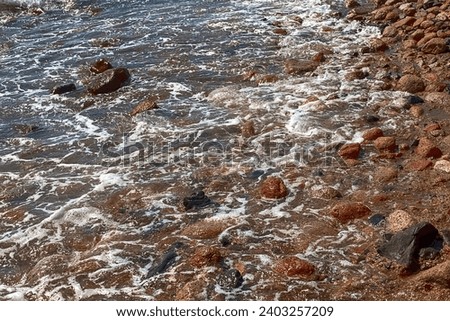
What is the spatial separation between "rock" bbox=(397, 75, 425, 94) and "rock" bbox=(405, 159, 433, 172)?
2253mm

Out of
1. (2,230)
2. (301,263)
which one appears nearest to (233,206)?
(301,263)

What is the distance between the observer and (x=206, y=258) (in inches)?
217

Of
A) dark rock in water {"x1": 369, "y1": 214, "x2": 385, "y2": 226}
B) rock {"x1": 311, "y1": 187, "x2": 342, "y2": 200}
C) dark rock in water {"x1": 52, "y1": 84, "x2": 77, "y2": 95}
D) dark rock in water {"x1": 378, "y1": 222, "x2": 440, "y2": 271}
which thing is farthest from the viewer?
dark rock in water {"x1": 52, "y1": 84, "x2": 77, "y2": 95}

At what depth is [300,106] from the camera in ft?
28.6

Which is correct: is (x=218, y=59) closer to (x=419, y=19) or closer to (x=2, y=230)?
(x=419, y=19)

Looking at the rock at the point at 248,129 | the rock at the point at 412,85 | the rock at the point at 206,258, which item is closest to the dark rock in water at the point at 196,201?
the rock at the point at 206,258

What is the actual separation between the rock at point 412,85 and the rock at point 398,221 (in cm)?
348

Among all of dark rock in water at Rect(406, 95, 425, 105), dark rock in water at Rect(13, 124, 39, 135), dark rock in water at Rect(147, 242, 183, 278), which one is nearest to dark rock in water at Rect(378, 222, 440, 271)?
dark rock in water at Rect(147, 242, 183, 278)

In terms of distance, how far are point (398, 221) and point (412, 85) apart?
12.1ft

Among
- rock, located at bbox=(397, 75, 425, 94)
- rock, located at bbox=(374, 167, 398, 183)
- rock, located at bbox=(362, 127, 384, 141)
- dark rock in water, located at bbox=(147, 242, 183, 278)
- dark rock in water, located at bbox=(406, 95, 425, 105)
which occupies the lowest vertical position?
dark rock in water, located at bbox=(147, 242, 183, 278)

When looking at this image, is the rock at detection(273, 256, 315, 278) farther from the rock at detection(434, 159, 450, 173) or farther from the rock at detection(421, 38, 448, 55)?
the rock at detection(421, 38, 448, 55)

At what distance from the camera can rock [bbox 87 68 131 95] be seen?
995 centimetres

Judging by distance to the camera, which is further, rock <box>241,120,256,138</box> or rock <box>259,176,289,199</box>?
rock <box>241,120,256,138</box>

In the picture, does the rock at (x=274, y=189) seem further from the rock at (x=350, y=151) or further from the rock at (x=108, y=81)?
the rock at (x=108, y=81)
